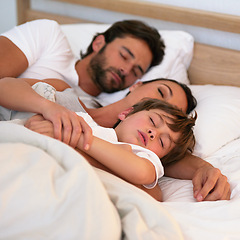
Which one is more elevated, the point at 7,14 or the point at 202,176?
the point at 202,176

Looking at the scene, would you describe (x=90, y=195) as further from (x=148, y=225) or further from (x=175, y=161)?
(x=175, y=161)

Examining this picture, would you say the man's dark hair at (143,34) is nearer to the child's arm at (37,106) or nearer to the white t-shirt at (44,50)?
the white t-shirt at (44,50)

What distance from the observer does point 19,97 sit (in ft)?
4.26

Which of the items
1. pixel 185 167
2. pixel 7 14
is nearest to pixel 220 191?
pixel 185 167

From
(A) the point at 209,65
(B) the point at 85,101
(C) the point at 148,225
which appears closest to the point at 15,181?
(C) the point at 148,225

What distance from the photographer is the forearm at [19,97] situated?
1257 millimetres

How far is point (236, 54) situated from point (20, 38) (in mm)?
1156

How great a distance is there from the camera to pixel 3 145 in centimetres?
96

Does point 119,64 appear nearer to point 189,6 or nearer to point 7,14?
point 189,6

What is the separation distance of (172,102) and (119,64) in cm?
53

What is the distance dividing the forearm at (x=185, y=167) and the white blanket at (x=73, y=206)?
11.3 inches

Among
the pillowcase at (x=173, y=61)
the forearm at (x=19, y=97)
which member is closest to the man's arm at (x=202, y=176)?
the forearm at (x=19, y=97)

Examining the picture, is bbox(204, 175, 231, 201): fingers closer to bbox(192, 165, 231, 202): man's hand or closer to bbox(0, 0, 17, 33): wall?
bbox(192, 165, 231, 202): man's hand

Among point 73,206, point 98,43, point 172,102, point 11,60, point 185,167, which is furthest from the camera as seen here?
point 98,43
